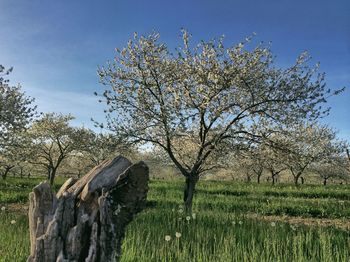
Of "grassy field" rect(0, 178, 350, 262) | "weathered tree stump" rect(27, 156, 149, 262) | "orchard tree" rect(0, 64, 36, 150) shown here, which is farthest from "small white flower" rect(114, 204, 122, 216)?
"orchard tree" rect(0, 64, 36, 150)

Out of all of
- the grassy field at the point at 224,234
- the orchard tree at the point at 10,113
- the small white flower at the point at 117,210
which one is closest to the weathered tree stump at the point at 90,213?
the small white flower at the point at 117,210

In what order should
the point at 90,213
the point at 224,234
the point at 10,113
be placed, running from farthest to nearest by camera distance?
the point at 10,113, the point at 224,234, the point at 90,213

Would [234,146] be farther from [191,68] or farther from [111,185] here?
[111,185]

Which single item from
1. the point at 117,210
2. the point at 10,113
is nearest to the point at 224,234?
the point at 117,210

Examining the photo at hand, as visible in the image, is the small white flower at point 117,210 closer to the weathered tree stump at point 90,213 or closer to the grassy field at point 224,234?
the weathered tree stump at point 90,213

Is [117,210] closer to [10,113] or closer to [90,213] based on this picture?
[90,213]

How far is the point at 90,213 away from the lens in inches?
146

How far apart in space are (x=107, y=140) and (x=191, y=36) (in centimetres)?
550

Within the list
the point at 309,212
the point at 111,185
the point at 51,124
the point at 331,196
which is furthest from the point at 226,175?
the point at 111,185

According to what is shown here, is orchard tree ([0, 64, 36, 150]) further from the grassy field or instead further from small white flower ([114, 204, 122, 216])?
small white flower ([114, 204, 122, 216])

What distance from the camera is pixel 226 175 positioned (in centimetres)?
9500

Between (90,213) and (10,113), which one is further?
(10,113)

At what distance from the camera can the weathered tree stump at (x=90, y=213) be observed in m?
3.60

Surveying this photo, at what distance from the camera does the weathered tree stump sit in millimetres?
3604
